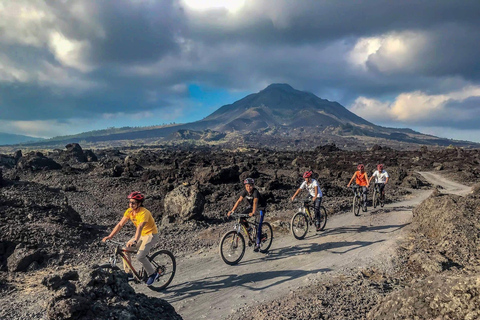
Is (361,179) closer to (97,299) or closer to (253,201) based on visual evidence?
(253,201)

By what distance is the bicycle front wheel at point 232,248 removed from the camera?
749 centimetres

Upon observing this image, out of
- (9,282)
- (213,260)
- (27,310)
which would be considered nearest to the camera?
(27,310)

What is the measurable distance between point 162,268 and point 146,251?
67 centimetres

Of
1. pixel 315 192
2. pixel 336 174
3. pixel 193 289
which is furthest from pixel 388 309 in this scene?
pixel 336 174

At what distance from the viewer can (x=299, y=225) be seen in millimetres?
9695

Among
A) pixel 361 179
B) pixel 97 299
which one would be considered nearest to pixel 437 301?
pixel 97 299

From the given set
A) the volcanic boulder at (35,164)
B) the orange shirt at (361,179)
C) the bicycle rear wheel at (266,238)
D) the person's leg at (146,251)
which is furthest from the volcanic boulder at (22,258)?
the volcanic boulder at (35,164)

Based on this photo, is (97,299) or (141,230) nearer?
(97,299)

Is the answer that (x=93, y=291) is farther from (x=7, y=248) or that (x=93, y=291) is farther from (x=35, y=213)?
(x=35, y=213)

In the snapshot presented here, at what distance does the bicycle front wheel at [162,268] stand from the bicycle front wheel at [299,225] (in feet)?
14.9

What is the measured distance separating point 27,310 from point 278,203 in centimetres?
1362

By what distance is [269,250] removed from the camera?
866cm

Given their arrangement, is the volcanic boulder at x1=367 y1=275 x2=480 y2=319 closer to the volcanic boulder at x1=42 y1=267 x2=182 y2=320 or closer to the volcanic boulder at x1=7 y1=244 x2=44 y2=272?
the volcanic boulder at x1=42 y1=267 x2=182 y2=320

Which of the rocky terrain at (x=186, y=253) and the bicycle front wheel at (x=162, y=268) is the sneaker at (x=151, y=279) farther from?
the rocky terrain at (x=186, y=253)
